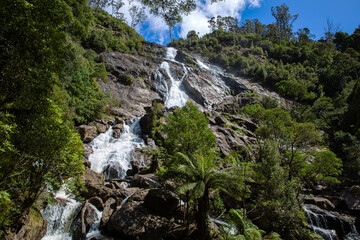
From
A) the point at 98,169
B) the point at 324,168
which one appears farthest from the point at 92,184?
the point at 324,168

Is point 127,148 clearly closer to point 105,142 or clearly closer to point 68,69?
point 105,142

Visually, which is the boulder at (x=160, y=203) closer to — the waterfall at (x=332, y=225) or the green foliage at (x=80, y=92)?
the waterfall at (x=332, y=225)

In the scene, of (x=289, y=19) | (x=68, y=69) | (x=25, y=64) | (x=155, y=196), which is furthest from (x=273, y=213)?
(x=289, y=19)

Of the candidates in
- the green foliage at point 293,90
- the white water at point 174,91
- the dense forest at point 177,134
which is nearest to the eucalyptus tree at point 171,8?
the dense forest at point 177,134

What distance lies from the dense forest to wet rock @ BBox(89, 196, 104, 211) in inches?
40.8

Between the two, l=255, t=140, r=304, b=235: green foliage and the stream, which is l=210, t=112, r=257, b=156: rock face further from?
the stream

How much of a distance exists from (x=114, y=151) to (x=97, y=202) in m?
8.44

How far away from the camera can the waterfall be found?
47.8 ft

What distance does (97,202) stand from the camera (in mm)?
10086

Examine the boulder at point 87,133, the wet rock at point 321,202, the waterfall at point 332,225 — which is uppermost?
the boulder at point 87,133

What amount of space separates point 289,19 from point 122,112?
82293 millimetres

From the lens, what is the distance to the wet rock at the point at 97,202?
999 centimetres

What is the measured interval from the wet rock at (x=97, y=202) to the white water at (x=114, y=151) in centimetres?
511

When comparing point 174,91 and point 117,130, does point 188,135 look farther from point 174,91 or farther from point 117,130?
point 174,91
